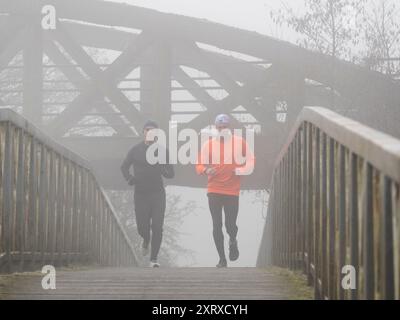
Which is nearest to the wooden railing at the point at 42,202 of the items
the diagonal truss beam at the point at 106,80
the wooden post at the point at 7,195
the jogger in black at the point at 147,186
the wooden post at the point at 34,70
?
the wooden post at the point at 7,195

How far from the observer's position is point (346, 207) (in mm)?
4672

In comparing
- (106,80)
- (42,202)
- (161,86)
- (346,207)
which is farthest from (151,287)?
(106,80)

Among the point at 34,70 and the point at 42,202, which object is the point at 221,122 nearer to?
the point at 42,202

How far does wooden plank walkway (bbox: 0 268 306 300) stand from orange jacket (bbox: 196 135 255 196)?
3145 millimetres

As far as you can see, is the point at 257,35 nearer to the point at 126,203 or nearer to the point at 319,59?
the point at 319,59

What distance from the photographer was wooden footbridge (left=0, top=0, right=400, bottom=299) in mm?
4316

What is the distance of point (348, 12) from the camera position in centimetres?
1950

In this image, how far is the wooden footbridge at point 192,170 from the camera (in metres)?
4.32

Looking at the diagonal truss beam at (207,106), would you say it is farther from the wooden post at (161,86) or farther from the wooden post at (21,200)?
the wooden post at (21,200)

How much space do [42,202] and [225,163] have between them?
9.24 feet

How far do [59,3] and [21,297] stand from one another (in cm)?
1503

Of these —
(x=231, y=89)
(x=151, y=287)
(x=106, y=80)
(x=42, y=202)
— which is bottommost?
(x=151, y=287)

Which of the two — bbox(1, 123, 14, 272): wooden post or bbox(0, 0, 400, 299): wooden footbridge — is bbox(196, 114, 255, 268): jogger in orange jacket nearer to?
bbox(0, 0, 400, 299): wooden footbridge

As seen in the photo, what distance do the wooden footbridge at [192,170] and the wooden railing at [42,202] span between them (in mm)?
19
